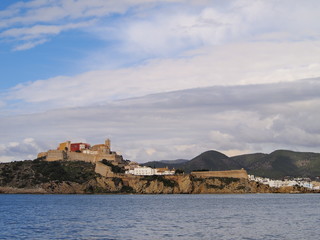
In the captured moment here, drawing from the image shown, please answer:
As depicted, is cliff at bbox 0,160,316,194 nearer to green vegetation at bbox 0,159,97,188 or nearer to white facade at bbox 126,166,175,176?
green vegetation at bbox 0,159,97,188

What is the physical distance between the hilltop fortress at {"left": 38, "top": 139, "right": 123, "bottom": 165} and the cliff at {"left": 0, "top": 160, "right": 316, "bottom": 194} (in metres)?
6.75

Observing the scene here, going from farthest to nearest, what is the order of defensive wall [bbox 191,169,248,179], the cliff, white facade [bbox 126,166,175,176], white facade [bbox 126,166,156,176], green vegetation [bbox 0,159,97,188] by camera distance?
1. white facade [bbox 126,166,175,176]
2. white facade [bbox 126,166,156,176]
3. defensive wall [bbox 191,169,248,179]
4. green vegetation [bbox 0,159,97,188]
5. the cliff

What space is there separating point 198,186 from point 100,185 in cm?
3002

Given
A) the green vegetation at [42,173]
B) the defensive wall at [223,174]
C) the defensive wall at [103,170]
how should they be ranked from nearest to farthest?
the defensive wall at [103,170], the green vegetation at [42,173], the defensive wall at [223,174]

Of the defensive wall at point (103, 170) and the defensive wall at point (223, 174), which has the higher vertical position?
the defensive wall at point (103, 170)

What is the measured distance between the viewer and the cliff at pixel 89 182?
137500 mm

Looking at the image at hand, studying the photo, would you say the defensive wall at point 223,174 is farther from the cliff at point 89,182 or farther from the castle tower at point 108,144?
the castle tower at point 108,144

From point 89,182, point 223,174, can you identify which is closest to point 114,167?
point 89,182

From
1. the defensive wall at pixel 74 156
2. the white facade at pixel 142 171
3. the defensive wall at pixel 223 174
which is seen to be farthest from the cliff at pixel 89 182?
the white facade at pixel 142 171

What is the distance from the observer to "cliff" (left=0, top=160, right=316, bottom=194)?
451 ft

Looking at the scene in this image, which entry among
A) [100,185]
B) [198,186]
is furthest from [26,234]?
[198,186]

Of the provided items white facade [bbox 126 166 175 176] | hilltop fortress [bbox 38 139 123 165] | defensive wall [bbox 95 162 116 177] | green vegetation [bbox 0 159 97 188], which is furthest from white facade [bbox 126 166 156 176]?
defensive wall [bbox 95 162 116 177]

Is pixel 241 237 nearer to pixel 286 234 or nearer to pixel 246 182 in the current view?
pixel 286 234

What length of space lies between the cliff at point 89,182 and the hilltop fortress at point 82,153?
675 cm
